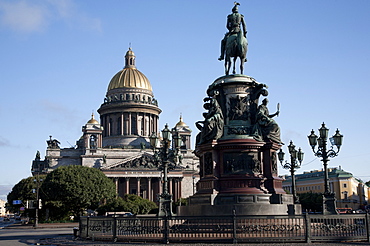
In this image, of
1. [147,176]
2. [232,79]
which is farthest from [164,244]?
[147,176]

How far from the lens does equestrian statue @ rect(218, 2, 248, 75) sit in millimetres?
27797

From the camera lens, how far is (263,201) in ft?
79.2

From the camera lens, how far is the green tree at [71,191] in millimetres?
76125

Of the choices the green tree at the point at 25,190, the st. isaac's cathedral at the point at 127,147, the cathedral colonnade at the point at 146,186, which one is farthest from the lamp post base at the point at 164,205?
the cathedral colonnade at the point at 146,186

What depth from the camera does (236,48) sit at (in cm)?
2778

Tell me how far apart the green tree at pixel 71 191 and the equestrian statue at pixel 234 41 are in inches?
2083

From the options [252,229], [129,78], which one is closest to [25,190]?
[129,78]

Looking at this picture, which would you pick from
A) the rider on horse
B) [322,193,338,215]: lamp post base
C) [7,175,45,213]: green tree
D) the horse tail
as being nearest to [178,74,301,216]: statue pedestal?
the horse tail

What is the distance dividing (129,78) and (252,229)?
114 metres

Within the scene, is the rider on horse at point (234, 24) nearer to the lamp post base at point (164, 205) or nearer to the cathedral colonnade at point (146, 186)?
the lamp post base at point (164, 205)

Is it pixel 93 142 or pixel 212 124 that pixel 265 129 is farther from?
pixel 93 142

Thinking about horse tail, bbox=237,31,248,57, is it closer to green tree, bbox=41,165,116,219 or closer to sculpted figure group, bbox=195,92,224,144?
sculpted figure group, bbox=195,92,224,144

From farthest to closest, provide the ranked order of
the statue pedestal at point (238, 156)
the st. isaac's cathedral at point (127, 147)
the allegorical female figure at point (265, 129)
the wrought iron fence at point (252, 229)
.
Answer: the st. isaac's cathedral at point (127, 147) < the allegorical female figure at point (265, 129) < the statue pedestal at point (238, 156) < the wrought iron fence at point (252, 229)

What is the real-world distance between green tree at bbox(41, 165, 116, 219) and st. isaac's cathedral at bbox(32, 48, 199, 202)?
30.9 m
